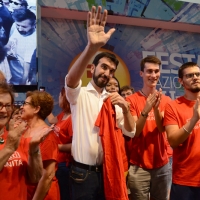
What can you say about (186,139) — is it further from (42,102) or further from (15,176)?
(15,176)

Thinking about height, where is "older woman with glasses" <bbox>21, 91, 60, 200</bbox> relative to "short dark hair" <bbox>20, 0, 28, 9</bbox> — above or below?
below

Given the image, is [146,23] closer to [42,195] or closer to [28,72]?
[28,72]

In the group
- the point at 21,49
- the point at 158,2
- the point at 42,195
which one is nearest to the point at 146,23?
the point at 158,2

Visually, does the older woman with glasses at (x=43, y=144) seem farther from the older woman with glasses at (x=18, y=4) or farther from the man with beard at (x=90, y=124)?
the older woman with glasses at (x=18, y=4)

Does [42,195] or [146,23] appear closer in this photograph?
[42,195]

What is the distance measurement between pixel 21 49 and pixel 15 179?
1742 millimetres

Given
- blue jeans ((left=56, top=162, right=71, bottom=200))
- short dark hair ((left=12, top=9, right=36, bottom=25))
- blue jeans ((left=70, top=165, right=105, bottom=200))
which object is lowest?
blue jeans ((left=56, top=162, right=71, bottom=200))

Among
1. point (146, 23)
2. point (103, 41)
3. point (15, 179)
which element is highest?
point (146, 23)

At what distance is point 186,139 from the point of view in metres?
1.82

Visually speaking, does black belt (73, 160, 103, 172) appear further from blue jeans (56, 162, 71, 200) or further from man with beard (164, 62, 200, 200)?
blue jeans (56, 162, 71, 200)

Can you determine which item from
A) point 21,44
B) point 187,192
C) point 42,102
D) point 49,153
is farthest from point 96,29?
point 21,44

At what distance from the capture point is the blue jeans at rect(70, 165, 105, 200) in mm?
1589

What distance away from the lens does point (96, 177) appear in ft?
5.31

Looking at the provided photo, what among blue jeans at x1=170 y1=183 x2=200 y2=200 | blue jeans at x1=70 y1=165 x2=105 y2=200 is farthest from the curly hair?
blue jeans at x1=170 y1=183 x2=200 y2=200
